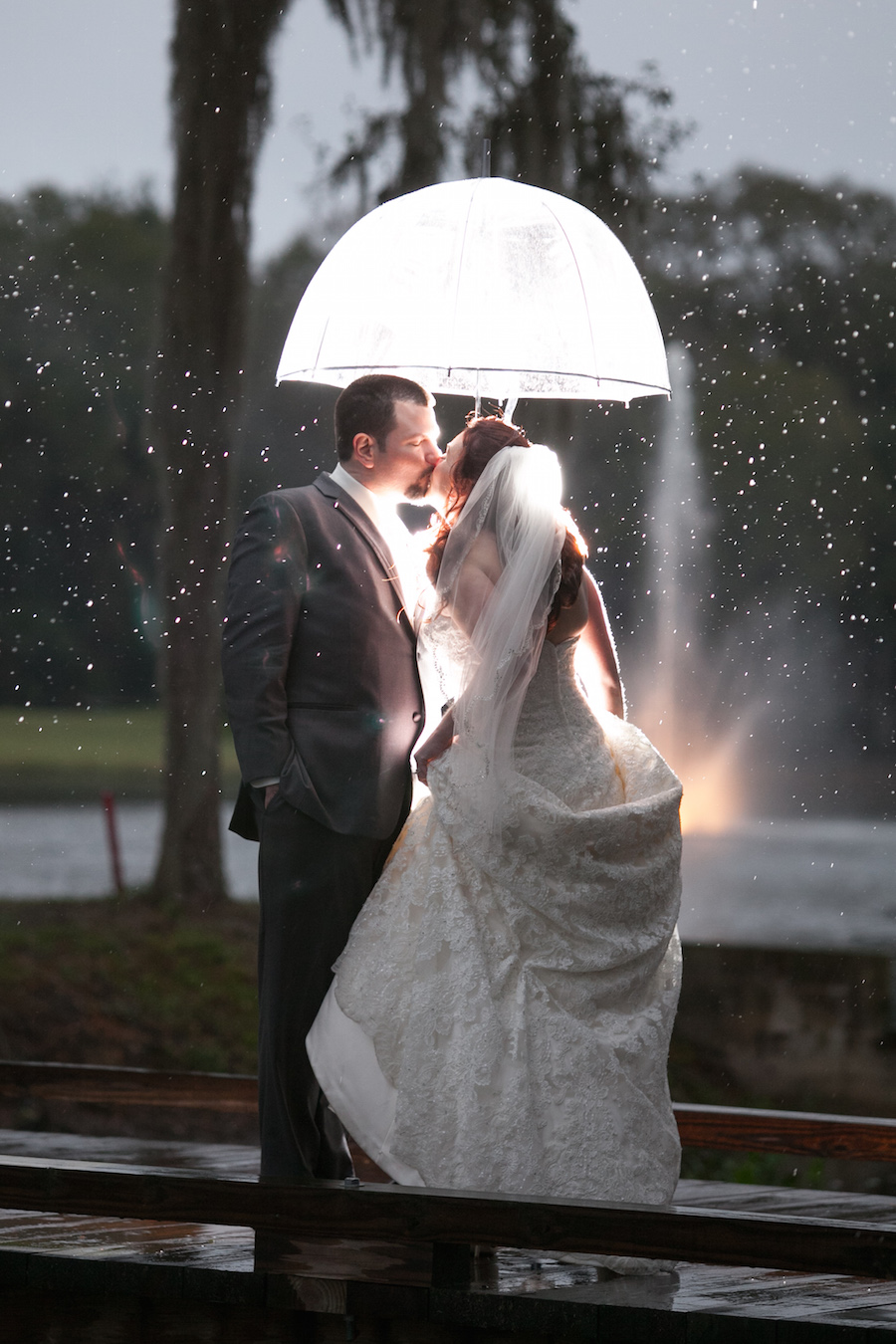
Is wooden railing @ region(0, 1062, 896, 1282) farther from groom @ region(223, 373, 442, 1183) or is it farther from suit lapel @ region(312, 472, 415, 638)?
suit lapel @ region(312, 472, 415, 638)

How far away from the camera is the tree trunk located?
33.0 ft

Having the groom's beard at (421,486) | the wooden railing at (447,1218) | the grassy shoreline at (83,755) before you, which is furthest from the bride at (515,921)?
the grassy shoreline at (83,755)

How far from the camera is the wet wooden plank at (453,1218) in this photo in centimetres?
214

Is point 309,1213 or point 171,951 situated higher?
point 309,1213

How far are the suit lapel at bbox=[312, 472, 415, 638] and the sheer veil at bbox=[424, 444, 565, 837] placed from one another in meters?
0.16

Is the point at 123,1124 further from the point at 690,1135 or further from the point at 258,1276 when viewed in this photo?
the point at 258,1276

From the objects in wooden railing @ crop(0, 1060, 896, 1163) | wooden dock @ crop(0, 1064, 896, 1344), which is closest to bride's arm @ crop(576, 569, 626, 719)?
wooden dock @ crop(0, 1064, 896, 1344)

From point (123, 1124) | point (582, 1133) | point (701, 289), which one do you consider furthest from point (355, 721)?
point (701, 289)

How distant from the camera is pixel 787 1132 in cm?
404

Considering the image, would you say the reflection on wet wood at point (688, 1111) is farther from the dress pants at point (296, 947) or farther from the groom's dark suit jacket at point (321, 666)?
the groom's dark suit jacket at point (321, 666)

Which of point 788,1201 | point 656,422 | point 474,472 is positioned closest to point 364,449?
point 474,472

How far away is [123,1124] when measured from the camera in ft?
29.2

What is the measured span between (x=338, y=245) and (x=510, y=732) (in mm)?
1135

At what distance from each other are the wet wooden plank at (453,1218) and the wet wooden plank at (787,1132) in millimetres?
1731
